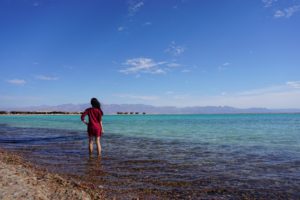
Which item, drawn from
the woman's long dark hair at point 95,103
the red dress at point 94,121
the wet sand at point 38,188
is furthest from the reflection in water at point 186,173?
the woman's long dark hair at point 95,103

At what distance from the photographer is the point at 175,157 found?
42.5ft

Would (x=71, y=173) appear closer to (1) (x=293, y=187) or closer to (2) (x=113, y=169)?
(2) (x=113, y=169)

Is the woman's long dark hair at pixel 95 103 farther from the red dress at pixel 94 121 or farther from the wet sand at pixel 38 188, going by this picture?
the wet sand at pixel 38 188

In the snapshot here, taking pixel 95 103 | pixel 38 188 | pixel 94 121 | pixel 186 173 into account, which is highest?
pixel 95 103

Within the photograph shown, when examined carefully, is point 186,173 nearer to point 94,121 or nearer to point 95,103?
point 94,121

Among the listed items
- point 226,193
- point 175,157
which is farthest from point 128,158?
point 226,193

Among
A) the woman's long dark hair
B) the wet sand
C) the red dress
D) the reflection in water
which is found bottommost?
the reflection in water

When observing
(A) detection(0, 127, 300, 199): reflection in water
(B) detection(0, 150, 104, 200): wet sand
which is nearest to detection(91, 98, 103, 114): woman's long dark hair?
(A) detection(0, 127, 300, 199): reflection in water

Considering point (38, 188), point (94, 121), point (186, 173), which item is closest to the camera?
point (38, 188)

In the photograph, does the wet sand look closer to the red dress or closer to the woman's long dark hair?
the red dress

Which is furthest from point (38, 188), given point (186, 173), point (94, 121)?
point (94, 121)

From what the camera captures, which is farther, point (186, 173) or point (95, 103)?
point (95, 103)

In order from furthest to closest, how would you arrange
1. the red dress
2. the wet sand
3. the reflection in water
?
the red dress → the reflection in water → the wet sand

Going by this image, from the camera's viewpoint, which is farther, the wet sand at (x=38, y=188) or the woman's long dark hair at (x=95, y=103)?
the woman's long dark hair at (x=95, y=103)
